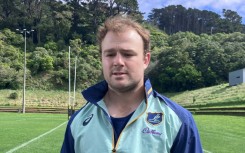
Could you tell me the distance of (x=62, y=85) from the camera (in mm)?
78312

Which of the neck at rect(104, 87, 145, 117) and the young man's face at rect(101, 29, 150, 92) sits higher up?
the young man's face at rect(101, 29, 150, 92)

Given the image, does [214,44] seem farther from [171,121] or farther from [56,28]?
[171,121]

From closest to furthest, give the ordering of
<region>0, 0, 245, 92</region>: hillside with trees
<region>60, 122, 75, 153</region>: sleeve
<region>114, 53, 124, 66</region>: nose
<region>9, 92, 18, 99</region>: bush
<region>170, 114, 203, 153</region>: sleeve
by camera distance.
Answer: <region>170, 114, 203, 153</region>: sleeve
<region>114, 53, 124, 66</region>: nose
<region>60, 122, 75, 153</region>: sleeve
<region>9, 92, 18, 99</region>: bush
<region>0, 0, 245, 92</region>: hillside with trees

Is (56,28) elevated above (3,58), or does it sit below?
above

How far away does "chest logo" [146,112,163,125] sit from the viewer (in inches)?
106

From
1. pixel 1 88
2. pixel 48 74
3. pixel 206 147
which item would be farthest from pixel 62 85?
pixel 206 147

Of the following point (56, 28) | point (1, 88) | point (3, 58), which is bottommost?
point (1, 88)

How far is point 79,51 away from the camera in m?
90.4

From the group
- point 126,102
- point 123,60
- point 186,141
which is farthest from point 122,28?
point 186,141

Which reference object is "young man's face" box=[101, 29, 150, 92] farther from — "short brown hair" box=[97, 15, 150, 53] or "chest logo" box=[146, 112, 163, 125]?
"chest logo" box=[146, 112, 163, 125]

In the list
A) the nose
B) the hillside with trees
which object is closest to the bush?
the hillside with trees

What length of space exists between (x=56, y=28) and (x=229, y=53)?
41141mm

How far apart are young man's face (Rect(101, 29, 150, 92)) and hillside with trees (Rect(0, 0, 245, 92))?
5690 cm

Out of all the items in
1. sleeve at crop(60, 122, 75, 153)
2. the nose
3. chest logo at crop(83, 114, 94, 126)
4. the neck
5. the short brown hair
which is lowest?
sleeve at crop(60, 122, 75, 153)
